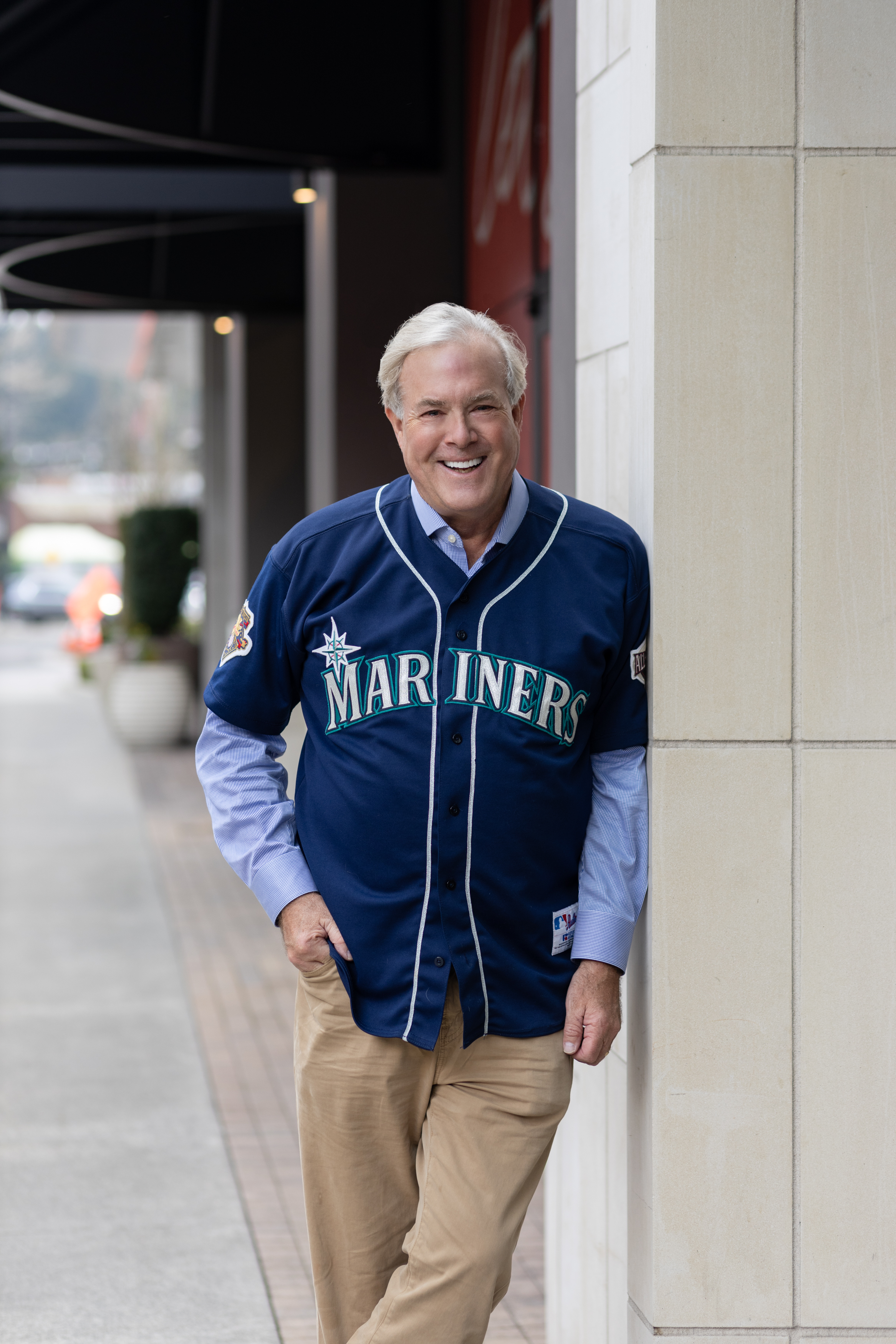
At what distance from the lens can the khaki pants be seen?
8.42 ft

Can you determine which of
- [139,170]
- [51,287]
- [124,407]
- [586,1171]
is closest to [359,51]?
[139,170]

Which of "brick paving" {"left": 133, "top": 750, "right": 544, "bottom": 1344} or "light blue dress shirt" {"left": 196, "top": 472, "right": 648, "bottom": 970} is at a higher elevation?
"light blue dress shirt" {"left": 196, "top": 472, "right": 648, "bottom": 970}

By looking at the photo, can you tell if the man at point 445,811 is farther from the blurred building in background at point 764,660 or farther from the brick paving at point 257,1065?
the brick paving at point 257,1065

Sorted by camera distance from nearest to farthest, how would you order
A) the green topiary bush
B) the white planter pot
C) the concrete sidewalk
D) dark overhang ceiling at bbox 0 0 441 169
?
the concrete sidewalk < dark overhang ceiling at bbox 0 0 441 169 < the white planter pot < the green topiary bush

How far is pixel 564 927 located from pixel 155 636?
1488cm

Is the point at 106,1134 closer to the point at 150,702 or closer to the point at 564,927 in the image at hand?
the point at 564,927

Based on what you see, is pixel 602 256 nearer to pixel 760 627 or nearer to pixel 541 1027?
pixel 760 627

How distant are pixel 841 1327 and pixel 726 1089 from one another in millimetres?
426

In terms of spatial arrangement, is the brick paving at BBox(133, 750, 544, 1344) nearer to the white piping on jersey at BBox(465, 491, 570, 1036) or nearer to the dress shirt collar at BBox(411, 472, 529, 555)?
the white piping on jersey at BBox(465, 491, 570, 1036)

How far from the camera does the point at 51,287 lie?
1235 centimetres

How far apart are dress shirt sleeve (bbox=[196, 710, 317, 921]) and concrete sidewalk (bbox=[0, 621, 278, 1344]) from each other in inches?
66.5

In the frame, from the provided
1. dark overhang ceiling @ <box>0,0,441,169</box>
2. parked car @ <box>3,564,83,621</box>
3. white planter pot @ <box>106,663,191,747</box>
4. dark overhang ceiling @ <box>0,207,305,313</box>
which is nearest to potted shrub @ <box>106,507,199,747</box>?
white planter pot @ <box>106,663,191,747</box>

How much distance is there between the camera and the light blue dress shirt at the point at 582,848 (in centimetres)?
261

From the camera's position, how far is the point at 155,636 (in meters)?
17.2
